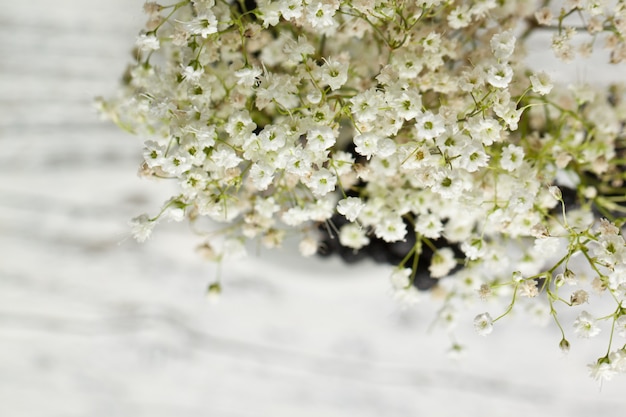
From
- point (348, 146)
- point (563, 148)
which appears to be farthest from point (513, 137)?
point (348, 146)

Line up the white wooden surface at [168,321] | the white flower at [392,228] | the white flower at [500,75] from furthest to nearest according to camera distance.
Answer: the white wooden surface at [168,321] → the white flower at [392,228] → the white flower at [500,75]

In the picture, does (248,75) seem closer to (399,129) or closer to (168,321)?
(399,129)

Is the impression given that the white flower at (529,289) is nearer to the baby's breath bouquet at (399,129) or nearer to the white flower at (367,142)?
the baby's breath bouquet at (399,129)

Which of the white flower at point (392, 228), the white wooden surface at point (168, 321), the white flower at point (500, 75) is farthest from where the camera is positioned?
the white wooden surface at point (168, 321)

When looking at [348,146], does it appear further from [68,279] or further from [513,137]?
[68,279]

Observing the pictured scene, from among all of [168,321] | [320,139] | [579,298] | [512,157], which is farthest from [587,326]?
[168,321]

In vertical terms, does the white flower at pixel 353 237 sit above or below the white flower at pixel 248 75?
below

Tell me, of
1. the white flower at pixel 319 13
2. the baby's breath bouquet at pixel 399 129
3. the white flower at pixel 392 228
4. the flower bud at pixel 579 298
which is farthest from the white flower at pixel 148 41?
the flower bud at pixel 579 298
